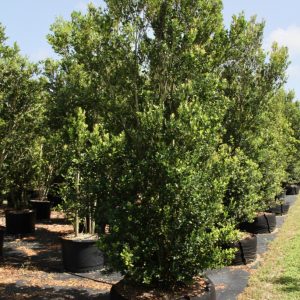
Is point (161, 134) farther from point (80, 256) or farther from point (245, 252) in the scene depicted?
point (245, 252)

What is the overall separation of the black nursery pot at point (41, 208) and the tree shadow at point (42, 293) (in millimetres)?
9130

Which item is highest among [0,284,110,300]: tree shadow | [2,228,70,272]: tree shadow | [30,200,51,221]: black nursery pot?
[30,200,51,221]: black nursery pot

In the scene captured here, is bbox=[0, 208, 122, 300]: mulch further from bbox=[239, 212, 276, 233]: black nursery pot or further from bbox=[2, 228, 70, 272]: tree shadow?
bbox=[239, 212, 276, 233]: black nursery pot

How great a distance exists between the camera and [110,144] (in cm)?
672

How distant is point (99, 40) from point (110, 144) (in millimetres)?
2708

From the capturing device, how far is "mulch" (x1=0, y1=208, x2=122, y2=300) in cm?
831

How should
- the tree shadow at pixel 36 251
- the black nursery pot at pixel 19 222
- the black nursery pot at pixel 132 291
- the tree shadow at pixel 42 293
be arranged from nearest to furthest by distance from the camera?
1. the black nursery pot at pixel 132 291
2. the tree shadow at pixel 42 293
3. the tree shadow at pixel 36 251
4. the black nursery pot at pixel 19 222

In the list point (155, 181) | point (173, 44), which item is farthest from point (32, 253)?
point (173, 44)

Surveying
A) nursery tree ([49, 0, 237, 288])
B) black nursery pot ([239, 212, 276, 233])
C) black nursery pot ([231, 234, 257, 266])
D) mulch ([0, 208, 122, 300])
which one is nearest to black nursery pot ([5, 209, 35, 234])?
mulch ([0, 208, 122, 300])

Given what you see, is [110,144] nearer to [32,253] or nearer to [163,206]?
[163,206]

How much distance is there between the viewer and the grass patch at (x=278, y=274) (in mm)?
8195

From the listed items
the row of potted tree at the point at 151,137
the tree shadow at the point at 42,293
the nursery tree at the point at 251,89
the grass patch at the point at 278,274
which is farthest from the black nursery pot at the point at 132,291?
the nursery tree at the point at 251,89

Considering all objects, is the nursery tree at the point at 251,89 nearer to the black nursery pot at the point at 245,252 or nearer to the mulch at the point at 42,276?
the black nursery pot at the point at 245,252

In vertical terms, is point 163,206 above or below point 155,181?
below
